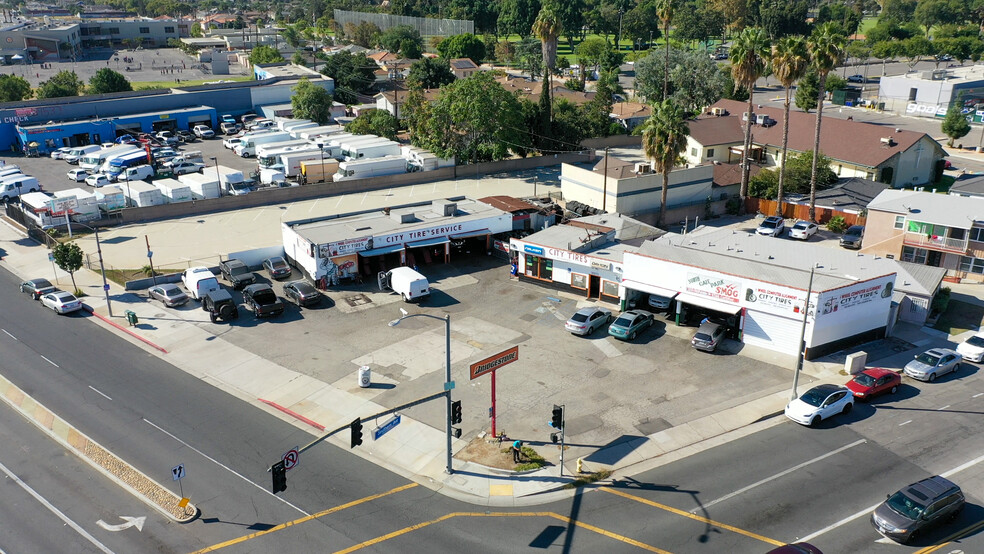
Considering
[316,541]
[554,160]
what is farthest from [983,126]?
[316,541]

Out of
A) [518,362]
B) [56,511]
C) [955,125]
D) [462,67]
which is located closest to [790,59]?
[518,362]

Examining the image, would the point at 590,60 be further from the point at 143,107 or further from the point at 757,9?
the point at 143,107

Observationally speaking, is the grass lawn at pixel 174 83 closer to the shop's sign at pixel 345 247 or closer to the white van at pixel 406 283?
the shop's sign at pixel 345 247

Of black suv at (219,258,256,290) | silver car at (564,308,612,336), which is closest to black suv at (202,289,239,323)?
black suv at (219,258,256,290)

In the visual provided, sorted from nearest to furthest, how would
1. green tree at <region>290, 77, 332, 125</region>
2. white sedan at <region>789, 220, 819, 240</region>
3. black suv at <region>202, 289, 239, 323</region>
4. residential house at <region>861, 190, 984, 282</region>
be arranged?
black suv at <region>202, 289, 239, 323</region>, residential house at <region>861, 190, 984, 282</region>, white sedan at <region>789, 220, 819, 240</region>, green tree at <region>290, 77, 332, 125</region>

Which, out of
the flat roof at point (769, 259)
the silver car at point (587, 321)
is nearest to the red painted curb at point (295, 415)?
the silver car at point (587, 321)

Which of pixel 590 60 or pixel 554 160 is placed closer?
pixel 554 160

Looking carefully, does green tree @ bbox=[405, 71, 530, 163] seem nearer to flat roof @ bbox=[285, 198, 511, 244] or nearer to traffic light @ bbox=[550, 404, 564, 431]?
flat roof @ bbox=[285, 198, 511, 244]
